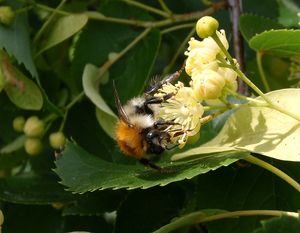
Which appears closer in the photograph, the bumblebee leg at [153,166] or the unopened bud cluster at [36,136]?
the bumblebee leg at [153,166]

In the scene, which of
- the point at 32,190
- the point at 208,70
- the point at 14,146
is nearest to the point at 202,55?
the point at 208,70

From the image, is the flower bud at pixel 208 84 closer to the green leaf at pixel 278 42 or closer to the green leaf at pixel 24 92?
the green leaf at pixel 278 42

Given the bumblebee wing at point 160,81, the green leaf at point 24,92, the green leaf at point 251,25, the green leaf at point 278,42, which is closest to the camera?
the green leaf at point 278,42

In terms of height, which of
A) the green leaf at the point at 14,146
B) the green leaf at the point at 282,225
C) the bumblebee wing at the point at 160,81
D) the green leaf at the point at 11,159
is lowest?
the green leaf at the point at 282,225

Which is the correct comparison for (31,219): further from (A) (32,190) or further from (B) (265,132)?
(B) (265,132)

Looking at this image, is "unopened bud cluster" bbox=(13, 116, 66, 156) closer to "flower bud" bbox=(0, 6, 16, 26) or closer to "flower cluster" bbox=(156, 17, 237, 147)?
"flower bud" bbox=(0, 6, 16, 26)

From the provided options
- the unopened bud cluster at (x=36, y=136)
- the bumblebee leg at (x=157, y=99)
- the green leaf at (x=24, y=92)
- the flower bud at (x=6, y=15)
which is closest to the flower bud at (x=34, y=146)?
the unopened bud cluster at (x=36, y=136)
